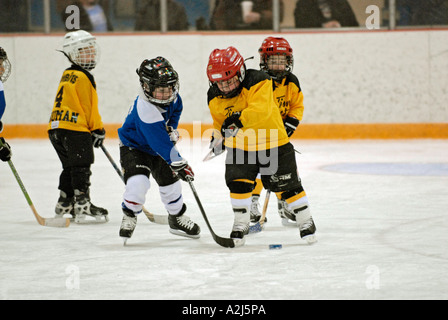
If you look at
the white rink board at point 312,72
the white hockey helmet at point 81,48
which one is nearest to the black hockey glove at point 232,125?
the white hockey helmet at point 81,48

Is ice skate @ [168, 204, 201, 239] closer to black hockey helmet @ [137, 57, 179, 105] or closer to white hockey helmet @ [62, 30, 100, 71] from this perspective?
black hockey helmet @ [137, 57, 179, 105]

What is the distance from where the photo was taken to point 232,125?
331 cm

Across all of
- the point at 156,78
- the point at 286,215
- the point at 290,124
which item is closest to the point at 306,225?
the point at 286,215

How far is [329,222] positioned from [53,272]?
1.68 m

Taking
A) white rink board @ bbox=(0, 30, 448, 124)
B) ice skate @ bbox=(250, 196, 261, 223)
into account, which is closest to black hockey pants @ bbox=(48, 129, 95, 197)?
ice skate @ bbox=(250, 196, 261, 223)

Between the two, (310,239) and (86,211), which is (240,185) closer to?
(310,239)

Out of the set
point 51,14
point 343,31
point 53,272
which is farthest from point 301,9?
point 53,272

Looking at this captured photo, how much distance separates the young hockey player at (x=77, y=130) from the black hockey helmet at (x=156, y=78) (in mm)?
911

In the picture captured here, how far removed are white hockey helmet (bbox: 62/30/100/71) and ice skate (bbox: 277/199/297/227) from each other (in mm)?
1436

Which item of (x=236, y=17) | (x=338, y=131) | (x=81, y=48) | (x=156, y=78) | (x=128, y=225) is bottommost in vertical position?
(x=338, y=131)

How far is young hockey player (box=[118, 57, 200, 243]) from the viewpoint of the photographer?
3391 mm

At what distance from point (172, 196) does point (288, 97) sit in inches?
35.8

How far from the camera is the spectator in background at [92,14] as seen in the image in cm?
916
